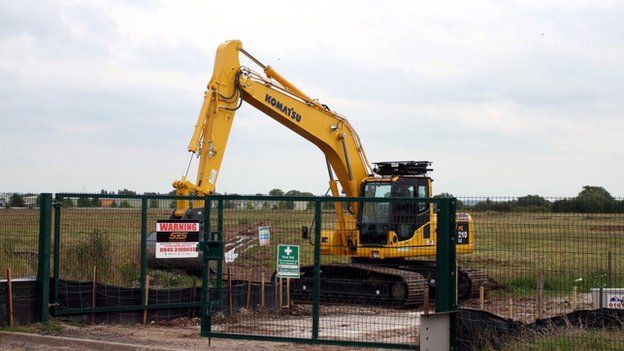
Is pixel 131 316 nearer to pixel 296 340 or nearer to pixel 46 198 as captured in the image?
pixel 46 198

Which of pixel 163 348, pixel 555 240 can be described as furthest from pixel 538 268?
pixel 163 348

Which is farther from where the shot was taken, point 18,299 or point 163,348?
point 18,299

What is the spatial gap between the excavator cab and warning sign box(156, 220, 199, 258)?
2.72 meters

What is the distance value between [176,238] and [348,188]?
8.84 metres

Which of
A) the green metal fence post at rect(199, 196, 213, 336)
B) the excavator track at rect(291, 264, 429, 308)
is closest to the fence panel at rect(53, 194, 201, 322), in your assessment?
the green metal fence post at rect(199, 196, 213, 336)

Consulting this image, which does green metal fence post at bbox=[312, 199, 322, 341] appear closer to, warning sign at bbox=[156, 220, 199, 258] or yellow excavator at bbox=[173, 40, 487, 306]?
yellow excavator at bbox=[173, 40, 487, 306]

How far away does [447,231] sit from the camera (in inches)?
427

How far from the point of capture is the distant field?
10.5 meters

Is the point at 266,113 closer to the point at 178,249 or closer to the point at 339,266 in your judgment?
the point at 339,266

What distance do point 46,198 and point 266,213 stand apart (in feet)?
12.8

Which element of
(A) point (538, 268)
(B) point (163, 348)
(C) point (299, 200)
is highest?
(C) point (299, 200)

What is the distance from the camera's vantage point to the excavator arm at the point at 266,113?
18.9m

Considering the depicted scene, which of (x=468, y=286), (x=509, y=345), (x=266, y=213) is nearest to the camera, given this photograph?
(x=509, y=345)

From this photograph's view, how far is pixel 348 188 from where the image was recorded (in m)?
21.8
